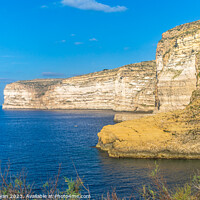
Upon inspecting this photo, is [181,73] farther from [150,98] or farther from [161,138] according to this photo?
[150,98]

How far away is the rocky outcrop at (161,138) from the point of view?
3281cm

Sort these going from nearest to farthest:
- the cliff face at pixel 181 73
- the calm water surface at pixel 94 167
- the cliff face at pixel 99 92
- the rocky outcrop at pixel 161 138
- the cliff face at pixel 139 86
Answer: the calm water surface at pixel 94 167
the rocky outcrop at pixel 161 138
the cliff face at pixel 181 73
the cliff face at pixel 139 86
the cliff face at pixel 99 92

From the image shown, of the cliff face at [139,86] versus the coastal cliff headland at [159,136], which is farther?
the cliff face at [139,86]

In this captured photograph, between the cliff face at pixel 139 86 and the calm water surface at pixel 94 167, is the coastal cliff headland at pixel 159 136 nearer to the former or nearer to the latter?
the calm water surface at pixel 94 167

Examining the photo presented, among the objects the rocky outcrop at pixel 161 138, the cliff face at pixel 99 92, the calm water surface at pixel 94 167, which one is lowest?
the calm water surface at pixel 94 167

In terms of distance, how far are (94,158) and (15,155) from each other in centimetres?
1185

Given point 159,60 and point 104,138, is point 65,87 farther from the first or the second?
point 104,138

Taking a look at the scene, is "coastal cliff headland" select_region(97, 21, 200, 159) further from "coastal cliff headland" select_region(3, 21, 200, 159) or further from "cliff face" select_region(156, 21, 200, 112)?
"cliff face" select_region(156, 21, 200, 112)

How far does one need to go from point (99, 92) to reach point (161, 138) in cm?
11687

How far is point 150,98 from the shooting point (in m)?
117

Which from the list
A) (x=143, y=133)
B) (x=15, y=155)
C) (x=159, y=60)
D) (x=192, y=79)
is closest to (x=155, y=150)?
(x=143, y=133)

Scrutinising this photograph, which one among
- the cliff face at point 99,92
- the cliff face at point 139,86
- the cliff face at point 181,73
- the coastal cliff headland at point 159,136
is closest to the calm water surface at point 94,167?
the coastal cliff headland at point 159,136

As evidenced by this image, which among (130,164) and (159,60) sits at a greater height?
(159,60)

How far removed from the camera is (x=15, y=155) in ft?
125
